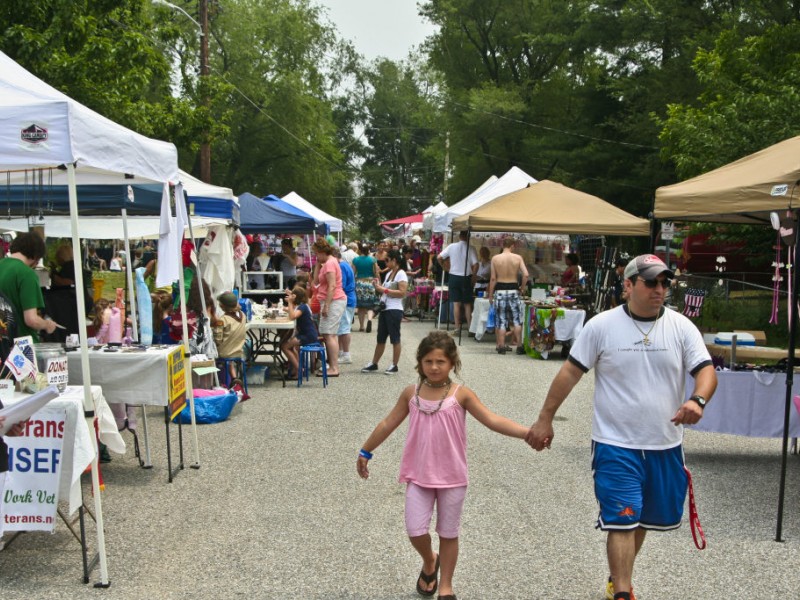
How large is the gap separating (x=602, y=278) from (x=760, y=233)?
4.39 meters

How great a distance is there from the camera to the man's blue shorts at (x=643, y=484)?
14.0 ft

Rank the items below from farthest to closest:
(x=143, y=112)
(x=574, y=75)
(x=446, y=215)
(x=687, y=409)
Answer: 1. (x=574, y=75)
2. (x=446, y=215)
3. (x=143, y=112)
4. (x=687, y=409)

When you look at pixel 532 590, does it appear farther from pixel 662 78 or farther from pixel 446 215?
pixel 662 78

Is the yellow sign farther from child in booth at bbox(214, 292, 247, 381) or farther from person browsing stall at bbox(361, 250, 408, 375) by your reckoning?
person browsing stall at bbox(361, 250, 408, 375)

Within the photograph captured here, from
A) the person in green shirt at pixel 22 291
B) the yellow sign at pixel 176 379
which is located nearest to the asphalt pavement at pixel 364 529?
the yellow sign at pixel 176 379

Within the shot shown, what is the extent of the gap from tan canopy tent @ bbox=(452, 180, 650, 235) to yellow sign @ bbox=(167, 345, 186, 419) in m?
9.87

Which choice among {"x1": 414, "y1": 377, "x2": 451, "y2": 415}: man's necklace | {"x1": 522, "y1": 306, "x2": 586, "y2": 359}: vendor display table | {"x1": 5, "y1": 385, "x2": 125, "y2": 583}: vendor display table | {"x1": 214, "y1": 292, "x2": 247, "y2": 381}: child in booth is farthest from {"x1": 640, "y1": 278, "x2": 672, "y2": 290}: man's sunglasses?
{"x1": 522, "y1": 306, "x2": 586, "y2": 359}: vendor display table

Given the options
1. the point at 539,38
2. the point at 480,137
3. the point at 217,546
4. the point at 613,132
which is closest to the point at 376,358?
the point at 217,546

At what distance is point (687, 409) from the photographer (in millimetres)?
4184

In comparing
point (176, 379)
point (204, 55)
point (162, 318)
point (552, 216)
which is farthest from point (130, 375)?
point (204, 55)

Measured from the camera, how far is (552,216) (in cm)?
1645

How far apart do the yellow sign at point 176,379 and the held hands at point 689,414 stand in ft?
12.4

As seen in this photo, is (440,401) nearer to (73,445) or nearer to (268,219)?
(73,445)

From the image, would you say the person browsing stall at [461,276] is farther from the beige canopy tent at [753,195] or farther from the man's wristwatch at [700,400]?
the man's wristwatch at [700,400]
